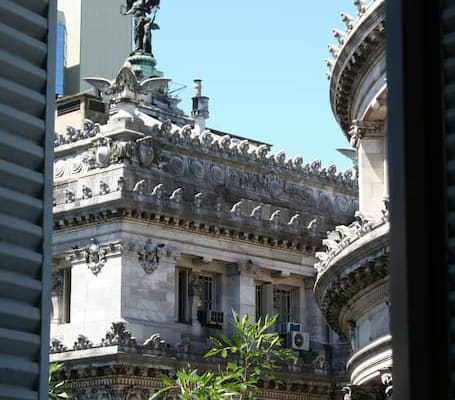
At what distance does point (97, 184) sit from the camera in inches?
1987

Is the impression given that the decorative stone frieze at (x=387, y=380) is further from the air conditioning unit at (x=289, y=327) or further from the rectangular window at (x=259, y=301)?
the rectangular window at (x=259, y=301)

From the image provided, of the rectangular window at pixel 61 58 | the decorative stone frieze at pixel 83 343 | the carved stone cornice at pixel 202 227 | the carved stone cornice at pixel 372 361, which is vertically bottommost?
the carved stone cornice at pixel 372 361

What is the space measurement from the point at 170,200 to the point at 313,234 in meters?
7.12

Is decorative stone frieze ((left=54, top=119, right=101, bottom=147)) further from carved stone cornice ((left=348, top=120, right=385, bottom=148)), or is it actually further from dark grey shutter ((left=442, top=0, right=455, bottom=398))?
dark grey shutter ((left=442, top=0, right=455, bottom=398))

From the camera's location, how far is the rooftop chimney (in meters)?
60.8

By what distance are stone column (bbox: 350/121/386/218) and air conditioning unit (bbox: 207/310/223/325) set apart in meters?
18.6

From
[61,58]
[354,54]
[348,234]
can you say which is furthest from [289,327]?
[61,58]

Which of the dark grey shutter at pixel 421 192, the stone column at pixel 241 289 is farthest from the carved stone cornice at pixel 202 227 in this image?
the dark grey shutter at pixel 421 192

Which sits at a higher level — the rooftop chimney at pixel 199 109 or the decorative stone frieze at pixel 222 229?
the rooftop chimney at pixel 199 109

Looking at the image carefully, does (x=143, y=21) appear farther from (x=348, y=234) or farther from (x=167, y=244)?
(x=348, y=234)

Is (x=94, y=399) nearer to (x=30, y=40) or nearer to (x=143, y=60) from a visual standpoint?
(x=143, y=60)

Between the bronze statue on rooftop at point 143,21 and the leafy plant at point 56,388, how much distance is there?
20212 millimetres

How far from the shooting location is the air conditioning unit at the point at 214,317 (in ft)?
170

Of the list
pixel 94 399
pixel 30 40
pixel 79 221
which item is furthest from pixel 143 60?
pixel 30 40
